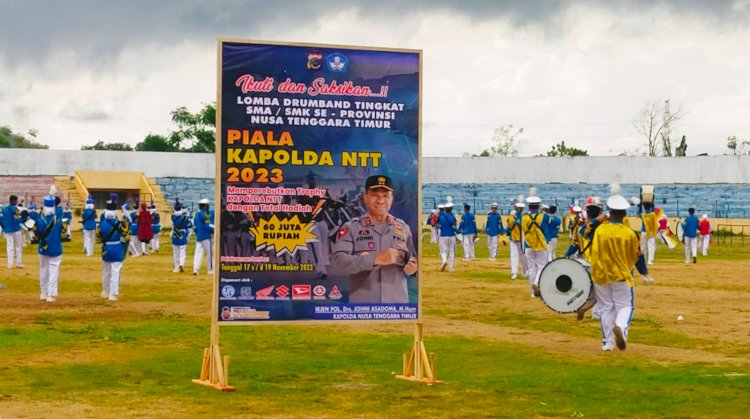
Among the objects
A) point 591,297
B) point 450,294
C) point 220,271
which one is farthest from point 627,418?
point 450,294

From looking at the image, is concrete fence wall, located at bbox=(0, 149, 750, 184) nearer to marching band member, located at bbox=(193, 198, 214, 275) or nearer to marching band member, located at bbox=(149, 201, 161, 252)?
marching band member, located at bbox=(149, 201, 161, 252)

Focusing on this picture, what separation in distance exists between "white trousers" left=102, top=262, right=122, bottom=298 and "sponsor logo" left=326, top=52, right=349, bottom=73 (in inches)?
473

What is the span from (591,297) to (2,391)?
8326 millimetres

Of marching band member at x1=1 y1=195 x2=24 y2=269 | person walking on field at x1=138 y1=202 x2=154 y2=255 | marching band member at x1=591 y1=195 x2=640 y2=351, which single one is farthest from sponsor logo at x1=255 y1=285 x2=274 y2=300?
person walking on field at x1=138 y1=202 x2=154 y2=255

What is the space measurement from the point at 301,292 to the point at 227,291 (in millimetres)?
802

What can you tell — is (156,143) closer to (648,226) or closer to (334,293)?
(648,226)

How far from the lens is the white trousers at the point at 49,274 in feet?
77.4

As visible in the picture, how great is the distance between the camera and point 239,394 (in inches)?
492

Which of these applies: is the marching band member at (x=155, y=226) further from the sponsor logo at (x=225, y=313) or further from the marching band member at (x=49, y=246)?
the sponsor logo at (x=225, y=313)

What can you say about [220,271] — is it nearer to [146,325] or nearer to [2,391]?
[2,391]

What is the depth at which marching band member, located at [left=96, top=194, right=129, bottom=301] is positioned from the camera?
2334 centimetres

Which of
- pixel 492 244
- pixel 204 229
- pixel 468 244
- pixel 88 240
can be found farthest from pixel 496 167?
pixel 204 229

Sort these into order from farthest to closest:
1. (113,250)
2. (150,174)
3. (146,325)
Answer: (150,174) → (113,250) → (146,325)

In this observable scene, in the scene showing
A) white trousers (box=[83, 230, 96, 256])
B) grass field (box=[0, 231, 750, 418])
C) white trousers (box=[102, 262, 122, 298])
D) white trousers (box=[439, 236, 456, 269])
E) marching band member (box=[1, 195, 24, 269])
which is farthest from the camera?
white trousers (box=[83, 230, 96, 256])
